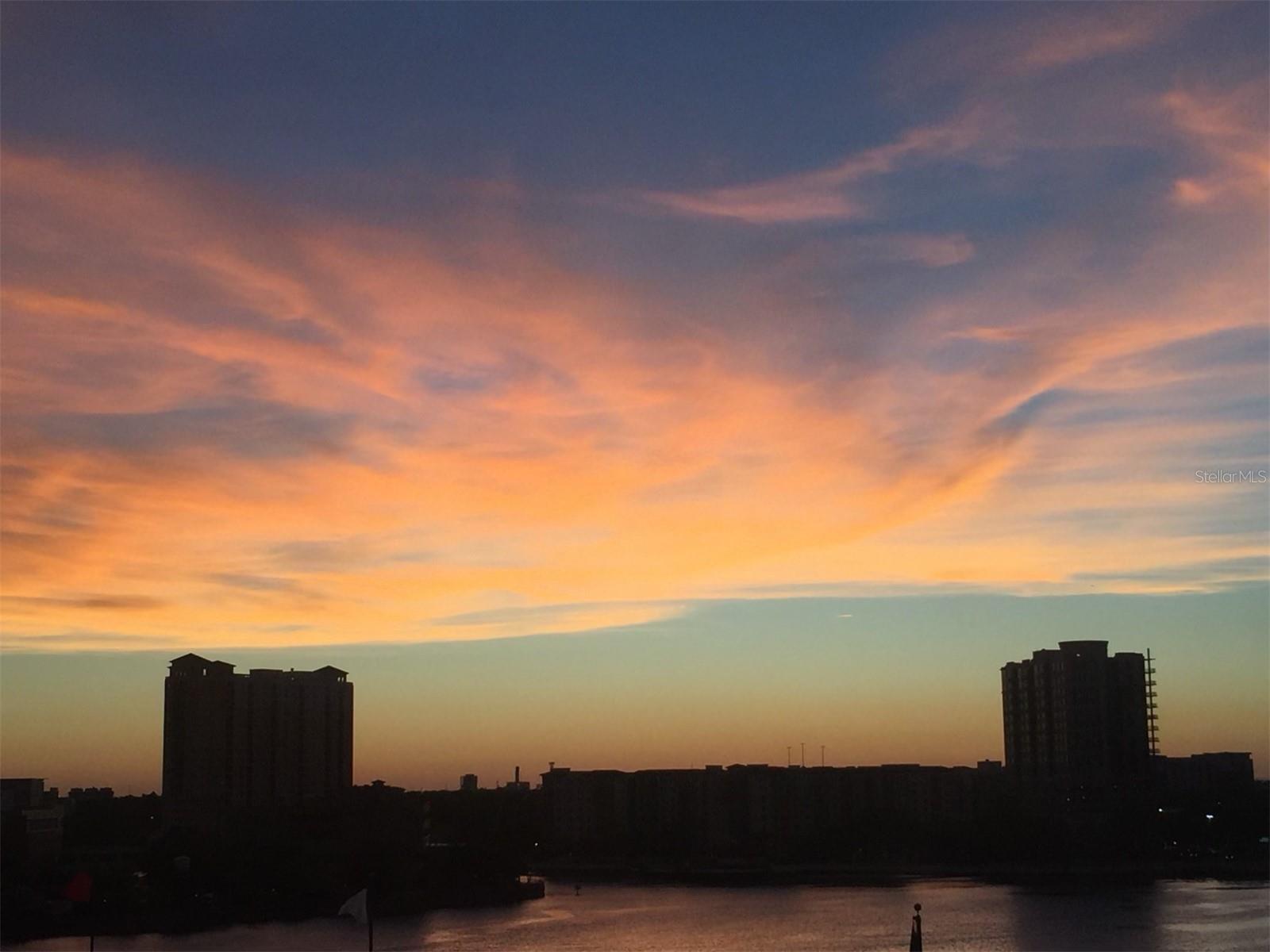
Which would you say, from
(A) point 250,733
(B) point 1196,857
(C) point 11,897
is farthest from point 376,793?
(B) point 1196,857

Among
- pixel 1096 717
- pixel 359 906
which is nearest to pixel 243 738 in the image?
pixel 1096 717

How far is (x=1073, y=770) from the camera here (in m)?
48.4

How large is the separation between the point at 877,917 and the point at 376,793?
17.8 metres

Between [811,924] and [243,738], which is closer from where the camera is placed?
[811,924]

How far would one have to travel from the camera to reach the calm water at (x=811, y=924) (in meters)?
22.6

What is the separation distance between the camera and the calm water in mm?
22625

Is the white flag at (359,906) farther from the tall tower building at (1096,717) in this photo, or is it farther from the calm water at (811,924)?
the tall tower building at (1096,717)

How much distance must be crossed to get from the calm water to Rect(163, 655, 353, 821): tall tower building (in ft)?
42.8

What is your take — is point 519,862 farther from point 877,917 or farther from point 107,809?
point 107,809

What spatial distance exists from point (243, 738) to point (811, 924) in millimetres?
23151

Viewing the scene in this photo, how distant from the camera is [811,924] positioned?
25688mm

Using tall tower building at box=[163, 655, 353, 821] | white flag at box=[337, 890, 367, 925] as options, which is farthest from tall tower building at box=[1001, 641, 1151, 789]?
white flag at box=[337, 890, 367, 925]

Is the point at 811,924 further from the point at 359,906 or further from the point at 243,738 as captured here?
the point at 243,738

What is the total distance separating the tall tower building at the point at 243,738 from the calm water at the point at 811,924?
42.8ft
